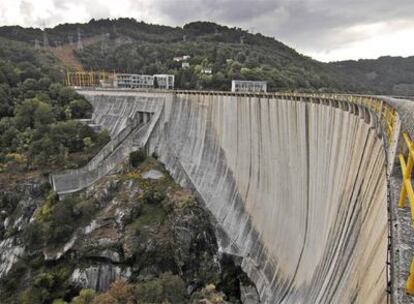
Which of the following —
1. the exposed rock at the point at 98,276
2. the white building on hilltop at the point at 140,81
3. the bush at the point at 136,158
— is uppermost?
the white building on hilltop at the point at 140,81

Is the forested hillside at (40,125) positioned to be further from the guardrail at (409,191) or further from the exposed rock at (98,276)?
the guardrail at (409,191)

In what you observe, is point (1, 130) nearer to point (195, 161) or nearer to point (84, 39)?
point (195, 161)

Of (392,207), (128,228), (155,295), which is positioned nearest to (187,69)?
(128,228)

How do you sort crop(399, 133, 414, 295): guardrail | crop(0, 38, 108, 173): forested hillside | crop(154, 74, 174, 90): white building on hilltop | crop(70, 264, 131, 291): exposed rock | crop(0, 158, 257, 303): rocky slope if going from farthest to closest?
crop(154, 74, 174, 90): white building on hilltop → crop(0, 38, 108, 173): forested hillside → crop(70, 264, 131, 291): exposed rock → crop(0, 158, 257, 303): rocky slope → crop(399, 133, 414, 295): guardrail

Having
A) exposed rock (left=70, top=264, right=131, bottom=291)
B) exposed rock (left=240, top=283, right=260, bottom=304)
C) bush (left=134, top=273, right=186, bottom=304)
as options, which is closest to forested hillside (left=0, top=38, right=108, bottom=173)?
exposed rock (left=70, top=264, right=131, bottom=291)

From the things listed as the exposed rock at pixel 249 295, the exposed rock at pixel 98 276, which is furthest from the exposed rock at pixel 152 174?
the exposed rock at pixel 249 295

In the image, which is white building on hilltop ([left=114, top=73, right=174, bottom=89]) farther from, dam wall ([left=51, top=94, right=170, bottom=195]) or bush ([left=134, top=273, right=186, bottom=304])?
bush ([left=134, top=273, right=186, bottom=304])

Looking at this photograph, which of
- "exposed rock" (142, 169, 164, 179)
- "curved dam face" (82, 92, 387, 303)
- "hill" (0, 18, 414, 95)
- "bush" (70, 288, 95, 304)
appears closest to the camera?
"curved dam face" (82, 92, 387, 303)
